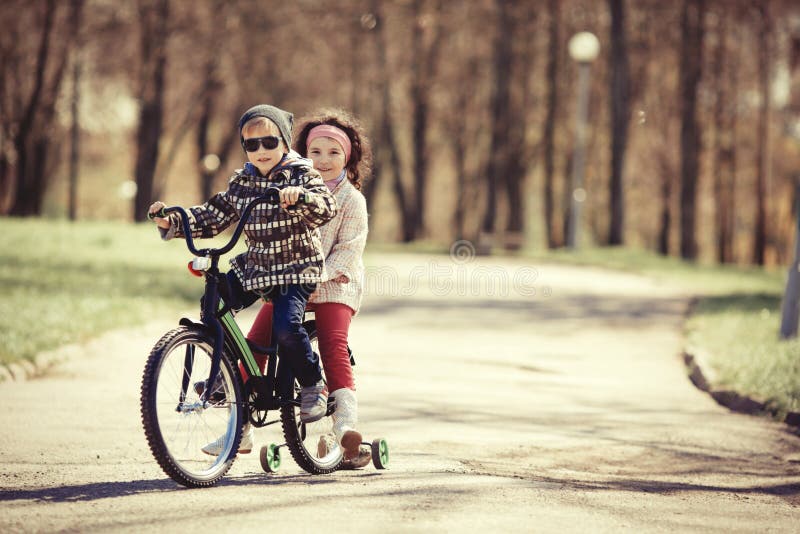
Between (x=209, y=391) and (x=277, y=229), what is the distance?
0.81 meters

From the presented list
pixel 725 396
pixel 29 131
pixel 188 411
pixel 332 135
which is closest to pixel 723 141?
pixel 29 131

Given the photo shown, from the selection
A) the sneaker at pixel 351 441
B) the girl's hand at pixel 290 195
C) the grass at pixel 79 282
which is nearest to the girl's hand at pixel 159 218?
the girl's hand at pixel 290 195

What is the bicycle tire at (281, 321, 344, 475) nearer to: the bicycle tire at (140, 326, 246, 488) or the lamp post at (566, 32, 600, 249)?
the bicycle tire at (140, 326, 246, 488)

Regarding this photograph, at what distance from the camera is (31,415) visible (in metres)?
7.52

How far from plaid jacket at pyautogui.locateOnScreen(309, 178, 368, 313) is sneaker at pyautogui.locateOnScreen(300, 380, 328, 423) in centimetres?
44

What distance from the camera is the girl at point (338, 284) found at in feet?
18.9

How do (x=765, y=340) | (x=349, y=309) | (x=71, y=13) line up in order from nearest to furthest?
(x=349, y=309), (x=765, y=340), (x=71, y=13)

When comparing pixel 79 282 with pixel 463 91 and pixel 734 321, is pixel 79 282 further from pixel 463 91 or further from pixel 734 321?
pixel 463 91

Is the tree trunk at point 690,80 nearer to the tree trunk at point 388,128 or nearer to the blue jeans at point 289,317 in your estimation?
the tree trunk at point 388,128

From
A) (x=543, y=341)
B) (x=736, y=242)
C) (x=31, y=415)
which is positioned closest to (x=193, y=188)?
(x=736, y=242)

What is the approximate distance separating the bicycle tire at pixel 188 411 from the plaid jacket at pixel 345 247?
0.64 metres

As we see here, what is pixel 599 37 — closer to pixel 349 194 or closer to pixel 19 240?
pixel 19 240

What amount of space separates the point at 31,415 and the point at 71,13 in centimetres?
2703

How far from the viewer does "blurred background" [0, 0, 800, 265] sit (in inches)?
1316
